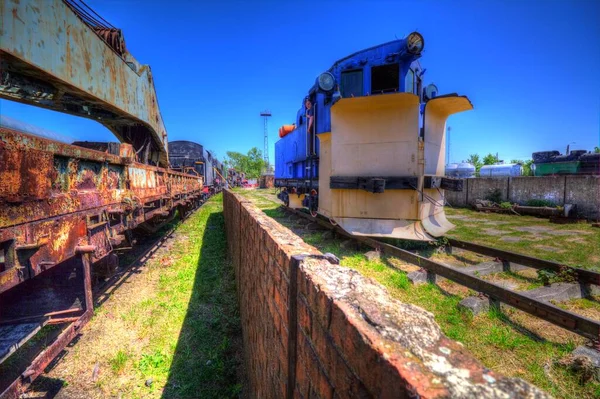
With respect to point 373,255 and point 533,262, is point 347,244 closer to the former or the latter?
point 373,255

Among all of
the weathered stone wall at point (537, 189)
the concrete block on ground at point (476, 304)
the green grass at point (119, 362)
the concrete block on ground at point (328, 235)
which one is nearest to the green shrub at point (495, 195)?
the weathered stone wall at point (537, 189)

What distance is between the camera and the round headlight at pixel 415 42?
503 centimetres

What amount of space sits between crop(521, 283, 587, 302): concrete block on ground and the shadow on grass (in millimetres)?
3603

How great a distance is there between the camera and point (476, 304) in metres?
3.25

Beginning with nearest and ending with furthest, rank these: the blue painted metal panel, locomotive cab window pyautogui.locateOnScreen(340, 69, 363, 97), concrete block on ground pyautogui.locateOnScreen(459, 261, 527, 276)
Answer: concrete block on ground pyautogui.locateOnScreen(459, 261, 527, 276) → the blue painted metal panel → locomotive cab window pyautogui.locateOnScreen(340, 69, 363, 97)

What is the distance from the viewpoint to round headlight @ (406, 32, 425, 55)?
198 inches

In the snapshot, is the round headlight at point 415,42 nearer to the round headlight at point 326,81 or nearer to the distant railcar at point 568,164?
the round headlight at point 326,81

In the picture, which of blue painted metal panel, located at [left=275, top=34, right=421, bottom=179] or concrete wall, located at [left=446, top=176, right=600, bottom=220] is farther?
concrete wall, located at [left=446, top=176, right=600, bottom=220]

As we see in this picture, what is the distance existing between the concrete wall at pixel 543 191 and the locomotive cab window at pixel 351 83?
8.68 meters

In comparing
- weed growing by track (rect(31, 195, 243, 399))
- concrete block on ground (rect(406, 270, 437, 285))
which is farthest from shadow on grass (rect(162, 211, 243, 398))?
concrete block on ground (rect(406, 270, 437, 285))

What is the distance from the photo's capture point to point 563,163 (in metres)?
15.2

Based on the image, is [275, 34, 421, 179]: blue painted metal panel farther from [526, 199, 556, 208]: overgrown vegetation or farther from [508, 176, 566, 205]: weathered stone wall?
[526, 199, 556, 208]: overgrown vegetation

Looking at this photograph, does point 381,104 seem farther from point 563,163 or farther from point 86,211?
point 563,163

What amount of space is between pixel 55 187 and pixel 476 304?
15.1 ft
